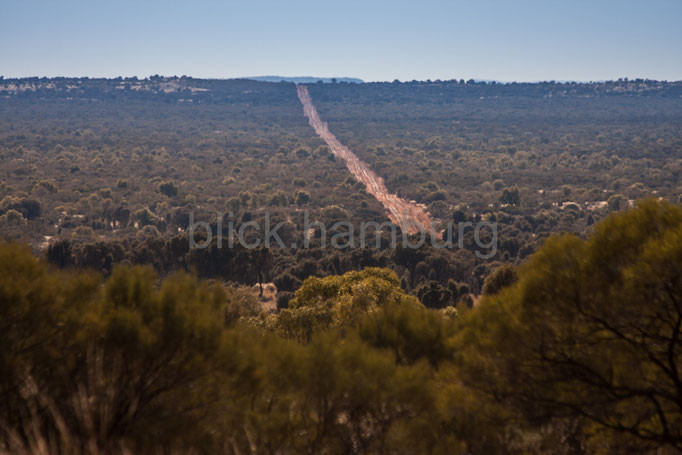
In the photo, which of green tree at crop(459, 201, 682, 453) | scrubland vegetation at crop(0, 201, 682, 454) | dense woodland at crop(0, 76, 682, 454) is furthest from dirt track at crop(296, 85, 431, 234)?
green tree at crop(459, 201, 682, 453)

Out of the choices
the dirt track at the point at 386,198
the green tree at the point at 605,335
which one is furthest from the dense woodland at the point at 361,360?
the dirt track at the point at 386,198

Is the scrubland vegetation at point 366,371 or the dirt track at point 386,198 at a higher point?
the scrubland vegetation at point 366,371

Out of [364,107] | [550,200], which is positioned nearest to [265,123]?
[364,107]

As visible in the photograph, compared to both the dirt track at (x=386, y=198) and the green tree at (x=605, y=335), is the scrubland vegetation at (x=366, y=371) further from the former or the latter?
the dirt track at (x=386, y=198)

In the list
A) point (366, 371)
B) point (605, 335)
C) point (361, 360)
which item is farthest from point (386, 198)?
point (605, 335)

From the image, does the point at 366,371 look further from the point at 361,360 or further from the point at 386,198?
the point at 386,198

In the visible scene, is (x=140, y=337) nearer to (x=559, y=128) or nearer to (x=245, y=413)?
(x=245, y=413)

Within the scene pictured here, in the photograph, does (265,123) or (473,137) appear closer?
(473,137)

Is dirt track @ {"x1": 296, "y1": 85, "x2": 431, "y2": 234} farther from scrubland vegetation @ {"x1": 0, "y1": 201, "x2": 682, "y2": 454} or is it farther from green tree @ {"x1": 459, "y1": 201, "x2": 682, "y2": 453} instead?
green tree @ {"x1": 459, "y1": 201, "x2": 682, "y2": 453}
